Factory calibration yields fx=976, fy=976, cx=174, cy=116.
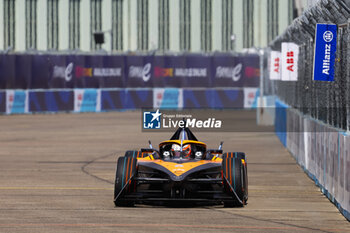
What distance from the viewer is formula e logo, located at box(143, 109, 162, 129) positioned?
1488 centimetres

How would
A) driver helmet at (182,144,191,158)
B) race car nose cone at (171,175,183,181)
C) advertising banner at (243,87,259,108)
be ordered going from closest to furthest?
race car nose cone at (171,175,183,181) < driver helmet at (182,144,191,158) < advertising banner at (243,87,259,108)

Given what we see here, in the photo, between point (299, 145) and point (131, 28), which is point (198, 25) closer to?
point (131, 28)

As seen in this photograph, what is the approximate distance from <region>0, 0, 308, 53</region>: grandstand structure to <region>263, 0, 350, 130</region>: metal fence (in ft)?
147

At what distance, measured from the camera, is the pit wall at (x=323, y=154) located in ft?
40.7

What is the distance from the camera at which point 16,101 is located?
4378 centimetres

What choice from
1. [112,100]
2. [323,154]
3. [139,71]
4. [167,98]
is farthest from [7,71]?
[323,154]

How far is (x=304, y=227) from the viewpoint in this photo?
11461 mm

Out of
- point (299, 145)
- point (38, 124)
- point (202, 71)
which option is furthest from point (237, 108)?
point (299, 145)

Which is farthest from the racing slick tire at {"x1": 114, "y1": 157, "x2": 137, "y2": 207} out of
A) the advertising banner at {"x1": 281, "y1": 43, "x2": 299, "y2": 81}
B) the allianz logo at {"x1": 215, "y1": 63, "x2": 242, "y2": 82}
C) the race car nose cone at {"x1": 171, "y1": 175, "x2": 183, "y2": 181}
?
the allianz logo at {"x1": 215, "y1": 63, "x2": 242, "y2": 82}

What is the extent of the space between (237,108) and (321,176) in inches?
1303

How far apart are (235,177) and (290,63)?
9.43 meters

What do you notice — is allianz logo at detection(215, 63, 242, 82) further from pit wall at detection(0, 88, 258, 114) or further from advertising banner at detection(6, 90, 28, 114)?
advertising banner at detection(6, 90, 28, 114)

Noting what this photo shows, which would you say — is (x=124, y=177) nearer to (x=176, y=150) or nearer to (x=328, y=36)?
(x=176, y=150)

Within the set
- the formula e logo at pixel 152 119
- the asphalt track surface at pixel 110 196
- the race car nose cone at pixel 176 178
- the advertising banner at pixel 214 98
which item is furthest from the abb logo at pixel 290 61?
the advertising banner at pixel 214 98
